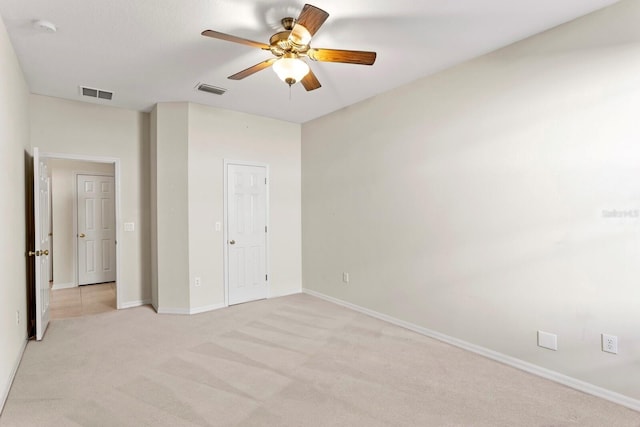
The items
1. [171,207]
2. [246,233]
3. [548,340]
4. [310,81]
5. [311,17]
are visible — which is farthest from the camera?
[246,233]

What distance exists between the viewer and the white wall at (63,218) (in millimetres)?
5605

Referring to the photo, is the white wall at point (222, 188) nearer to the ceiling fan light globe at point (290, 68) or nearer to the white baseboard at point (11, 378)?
the white baseboard at point (11, 378)

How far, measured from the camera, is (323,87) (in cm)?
372

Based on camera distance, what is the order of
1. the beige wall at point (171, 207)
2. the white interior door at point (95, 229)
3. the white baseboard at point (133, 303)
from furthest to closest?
the white interior door at point (95, 229) → the white baseboard at point (133, 303) → the beige wall at point (171, 207)

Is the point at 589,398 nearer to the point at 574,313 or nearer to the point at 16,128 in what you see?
the point at 574,313

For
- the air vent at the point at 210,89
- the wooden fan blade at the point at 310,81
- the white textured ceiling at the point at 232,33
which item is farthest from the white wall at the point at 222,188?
the wooden fan blade at the point at 310,81

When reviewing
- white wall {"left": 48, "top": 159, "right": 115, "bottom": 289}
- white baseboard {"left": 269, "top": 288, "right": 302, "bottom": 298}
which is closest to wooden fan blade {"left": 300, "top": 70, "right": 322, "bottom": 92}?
white baseboard {"left": 269, "top": 288, "right": 302, "bottom": 298}

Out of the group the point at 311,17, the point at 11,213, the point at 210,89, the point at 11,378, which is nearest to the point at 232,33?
Answer: the point at 311,17

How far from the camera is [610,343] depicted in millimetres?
2324

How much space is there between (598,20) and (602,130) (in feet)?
2.51

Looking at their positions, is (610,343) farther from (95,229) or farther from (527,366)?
(95,229)

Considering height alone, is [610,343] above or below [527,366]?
above

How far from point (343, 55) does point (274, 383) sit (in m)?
2.43

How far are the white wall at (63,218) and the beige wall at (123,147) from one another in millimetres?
1912
